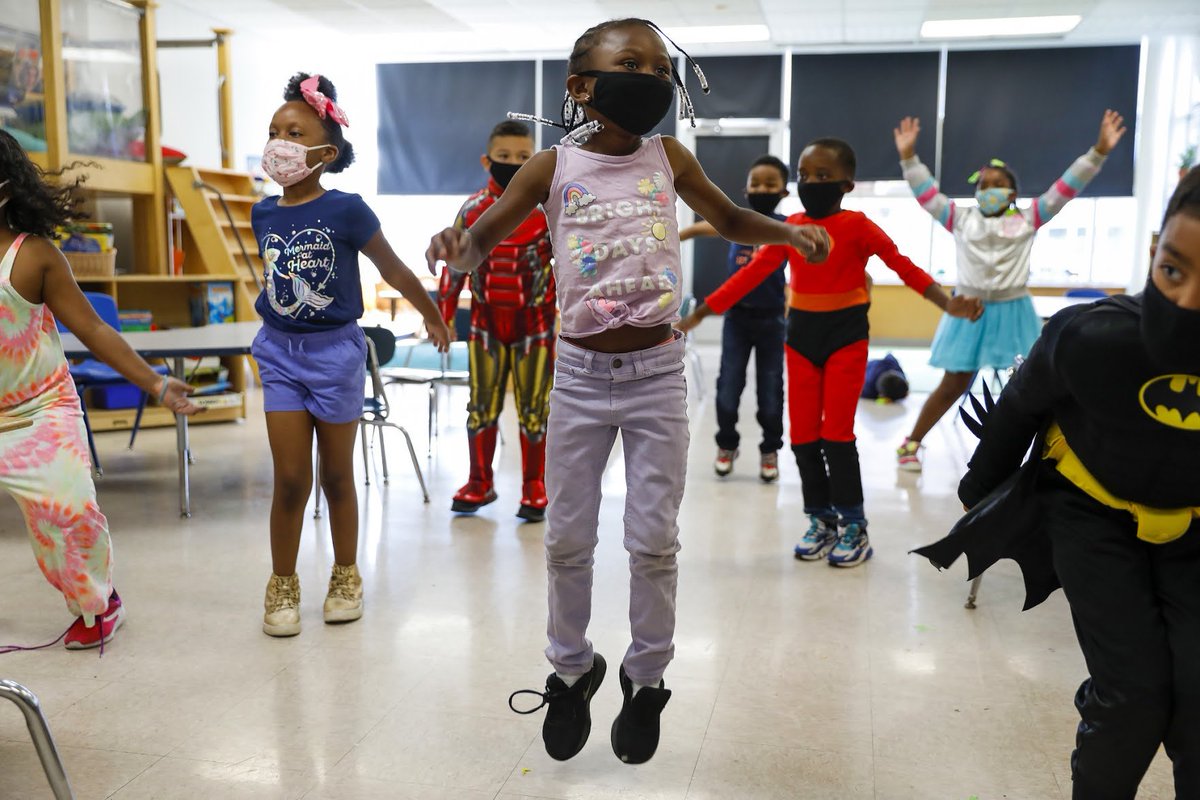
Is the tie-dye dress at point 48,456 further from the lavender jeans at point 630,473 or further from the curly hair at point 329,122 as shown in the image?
the lavender jeans at point 630,473

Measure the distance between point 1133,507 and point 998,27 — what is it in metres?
9.98

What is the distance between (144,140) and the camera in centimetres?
667

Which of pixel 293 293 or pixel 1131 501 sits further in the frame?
pixel 293 293

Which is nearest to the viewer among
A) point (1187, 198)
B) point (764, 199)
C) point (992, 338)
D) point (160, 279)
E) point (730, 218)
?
point (1187, 198)

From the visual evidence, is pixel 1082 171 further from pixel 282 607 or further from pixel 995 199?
pixel 282 607

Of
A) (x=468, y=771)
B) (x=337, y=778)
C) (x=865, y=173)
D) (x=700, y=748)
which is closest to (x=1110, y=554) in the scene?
(x=700, y=748)

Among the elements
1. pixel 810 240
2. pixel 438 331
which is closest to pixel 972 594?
pixel 810 240

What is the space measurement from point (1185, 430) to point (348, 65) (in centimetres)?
1227

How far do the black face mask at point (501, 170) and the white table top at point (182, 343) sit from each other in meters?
1.03

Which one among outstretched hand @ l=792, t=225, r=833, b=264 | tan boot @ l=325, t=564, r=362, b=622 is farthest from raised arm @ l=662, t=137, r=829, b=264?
tan boot @ l=325, t=564, r=362, b=622

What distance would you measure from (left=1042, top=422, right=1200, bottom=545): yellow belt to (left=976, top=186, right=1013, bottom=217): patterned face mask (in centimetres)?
340

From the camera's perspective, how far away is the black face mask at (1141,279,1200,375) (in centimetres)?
130

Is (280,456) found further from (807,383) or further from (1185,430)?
(1185,430)

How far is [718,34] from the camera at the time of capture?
1061cm
